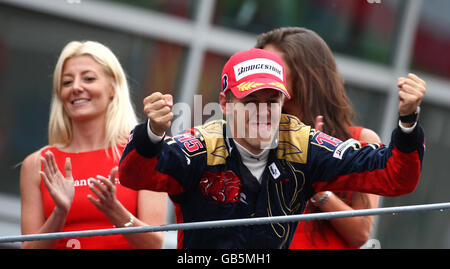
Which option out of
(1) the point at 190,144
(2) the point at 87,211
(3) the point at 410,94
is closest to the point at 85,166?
(2) the point at 87,211

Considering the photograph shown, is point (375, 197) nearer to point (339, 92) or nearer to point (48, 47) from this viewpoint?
point (339, 92)

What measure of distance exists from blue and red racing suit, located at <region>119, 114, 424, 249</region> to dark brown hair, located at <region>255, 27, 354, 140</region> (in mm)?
340

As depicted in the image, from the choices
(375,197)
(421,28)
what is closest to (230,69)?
(375,197)

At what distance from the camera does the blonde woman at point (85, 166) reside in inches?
88.9

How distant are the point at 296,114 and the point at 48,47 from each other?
2.59 m

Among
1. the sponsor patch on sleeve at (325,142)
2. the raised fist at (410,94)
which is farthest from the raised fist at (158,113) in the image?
the raised fist at (410,94)

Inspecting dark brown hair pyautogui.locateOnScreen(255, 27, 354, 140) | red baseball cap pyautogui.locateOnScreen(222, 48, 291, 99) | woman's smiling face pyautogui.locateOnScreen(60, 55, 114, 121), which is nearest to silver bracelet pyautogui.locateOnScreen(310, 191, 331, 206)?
dark brown hair pyautogui.locateOnScreen(255, 27, 354, 140)

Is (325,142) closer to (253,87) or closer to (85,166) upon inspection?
(253,87)

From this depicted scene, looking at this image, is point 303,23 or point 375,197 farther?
point 303,23

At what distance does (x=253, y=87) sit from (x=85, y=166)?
2.81 ft

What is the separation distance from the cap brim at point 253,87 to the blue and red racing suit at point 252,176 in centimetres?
13

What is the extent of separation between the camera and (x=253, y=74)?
1.89 m

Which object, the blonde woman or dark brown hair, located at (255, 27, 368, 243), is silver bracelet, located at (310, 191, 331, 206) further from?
the blonde woman

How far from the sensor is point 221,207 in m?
1.87
